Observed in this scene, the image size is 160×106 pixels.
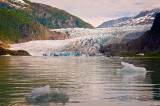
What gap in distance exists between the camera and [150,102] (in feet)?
37.1

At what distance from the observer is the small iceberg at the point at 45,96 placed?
11.2 meters

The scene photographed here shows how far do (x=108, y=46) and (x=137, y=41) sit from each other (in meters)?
11.8

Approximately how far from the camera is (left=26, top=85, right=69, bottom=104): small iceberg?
11.2 m

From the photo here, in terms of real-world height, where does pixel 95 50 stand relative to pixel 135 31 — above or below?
below

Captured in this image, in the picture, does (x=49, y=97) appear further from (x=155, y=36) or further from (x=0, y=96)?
(x=155, y=36)

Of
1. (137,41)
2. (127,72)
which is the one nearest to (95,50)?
(137,41)

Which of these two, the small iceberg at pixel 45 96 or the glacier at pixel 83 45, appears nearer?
the small iceberg at pixel 45 96

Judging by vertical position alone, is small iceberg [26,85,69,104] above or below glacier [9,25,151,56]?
below

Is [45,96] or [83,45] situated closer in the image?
[45,96]

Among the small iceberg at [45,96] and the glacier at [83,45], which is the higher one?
the glacier at [83,45]

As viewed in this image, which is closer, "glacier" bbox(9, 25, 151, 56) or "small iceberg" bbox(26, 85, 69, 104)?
"small iceberg" bbox(26, 85, 69, 104)

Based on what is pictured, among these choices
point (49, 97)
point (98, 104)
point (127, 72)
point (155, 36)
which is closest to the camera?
point (98, 104)

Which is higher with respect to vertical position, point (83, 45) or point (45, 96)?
point (83, 45)

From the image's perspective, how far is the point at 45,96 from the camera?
1162 centimetres
